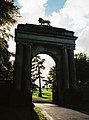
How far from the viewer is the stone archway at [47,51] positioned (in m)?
24.3

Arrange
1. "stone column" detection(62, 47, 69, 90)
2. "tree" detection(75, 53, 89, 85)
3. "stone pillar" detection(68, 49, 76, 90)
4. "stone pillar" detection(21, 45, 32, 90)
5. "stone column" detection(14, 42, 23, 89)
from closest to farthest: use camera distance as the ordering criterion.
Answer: "stone column" detection(14, 42, 23, 89) → "stone pillar" detection(21, 45, 32, 90) → "stone column" detection(62, 47, 69, 90) → "stone pillar" detection(68, 49, 76, 90) → "tree" detection(75, 53, 89, 85)

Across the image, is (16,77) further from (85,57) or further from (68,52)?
(85,57)

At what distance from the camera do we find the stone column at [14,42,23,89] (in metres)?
23.8

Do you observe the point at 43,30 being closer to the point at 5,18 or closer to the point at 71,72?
the point at 71,72

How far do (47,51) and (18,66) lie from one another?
17.1 ft

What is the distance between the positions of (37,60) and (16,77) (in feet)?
109

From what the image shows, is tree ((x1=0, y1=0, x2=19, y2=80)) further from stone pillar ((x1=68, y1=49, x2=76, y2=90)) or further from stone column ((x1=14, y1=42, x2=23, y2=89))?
stone pillar ((x1=68, y1=49, x2=76, y2=90))

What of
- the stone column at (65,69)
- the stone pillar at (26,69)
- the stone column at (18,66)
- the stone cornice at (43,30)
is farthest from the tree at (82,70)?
the stone column at (18,66)

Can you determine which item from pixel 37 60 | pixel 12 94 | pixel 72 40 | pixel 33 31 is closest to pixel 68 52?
pixel 72 40

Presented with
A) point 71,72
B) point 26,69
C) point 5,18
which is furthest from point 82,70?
point 5,18

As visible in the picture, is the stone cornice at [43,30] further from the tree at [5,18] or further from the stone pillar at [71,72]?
the tree at [5,18]

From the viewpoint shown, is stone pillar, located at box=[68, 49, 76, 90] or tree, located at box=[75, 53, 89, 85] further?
tree, located at box=[75, 53, 89, 85]

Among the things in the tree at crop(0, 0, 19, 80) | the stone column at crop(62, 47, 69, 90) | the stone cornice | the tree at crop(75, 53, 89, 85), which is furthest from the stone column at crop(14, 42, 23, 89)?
the tree at crop(75, 53, 89, 85)

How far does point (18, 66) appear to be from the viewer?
79.8 feet
